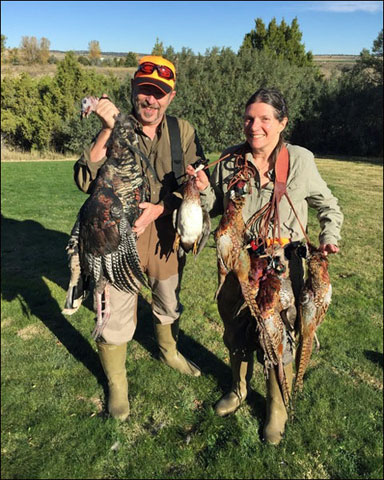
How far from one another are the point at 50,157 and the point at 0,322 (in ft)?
83.1

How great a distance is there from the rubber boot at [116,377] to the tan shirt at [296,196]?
6.12 feet

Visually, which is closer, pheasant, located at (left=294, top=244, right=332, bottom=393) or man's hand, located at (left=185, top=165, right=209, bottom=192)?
pheasant, located at (left=294, top=244, right=332, bottom=393)

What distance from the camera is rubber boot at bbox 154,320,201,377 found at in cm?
448

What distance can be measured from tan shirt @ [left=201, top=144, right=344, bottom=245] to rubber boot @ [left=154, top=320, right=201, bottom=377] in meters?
1.95

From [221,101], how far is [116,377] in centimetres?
2949

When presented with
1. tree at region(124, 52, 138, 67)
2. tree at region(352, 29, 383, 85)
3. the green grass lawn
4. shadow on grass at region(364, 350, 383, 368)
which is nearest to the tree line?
tree at region(352, 29, 383, 85)

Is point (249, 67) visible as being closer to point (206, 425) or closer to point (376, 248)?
point (376, 248)

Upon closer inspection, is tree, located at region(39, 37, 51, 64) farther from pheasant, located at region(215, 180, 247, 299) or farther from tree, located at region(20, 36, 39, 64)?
pheasant, located at region(215, 180, 247, 299)

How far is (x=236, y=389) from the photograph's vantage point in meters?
3.98

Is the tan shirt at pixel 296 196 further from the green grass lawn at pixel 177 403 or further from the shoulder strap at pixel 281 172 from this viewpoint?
the green grass lawn at pixel 177 403

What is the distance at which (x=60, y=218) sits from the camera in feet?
37.3

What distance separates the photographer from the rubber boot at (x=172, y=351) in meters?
4.48

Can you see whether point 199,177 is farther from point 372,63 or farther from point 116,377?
point 372,63

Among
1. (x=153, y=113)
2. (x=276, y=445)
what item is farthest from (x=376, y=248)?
(x=153, y=113)
